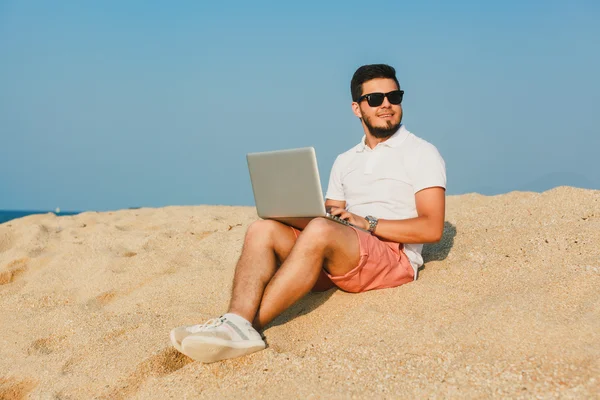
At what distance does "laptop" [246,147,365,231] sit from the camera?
112 inches

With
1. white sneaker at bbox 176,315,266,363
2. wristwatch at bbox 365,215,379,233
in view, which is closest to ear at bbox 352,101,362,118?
wristwatch at bbox 365,215,379,233

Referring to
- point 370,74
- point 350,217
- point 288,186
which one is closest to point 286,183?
point 288,186

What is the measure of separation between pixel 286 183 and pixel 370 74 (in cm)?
104

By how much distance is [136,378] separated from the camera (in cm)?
284

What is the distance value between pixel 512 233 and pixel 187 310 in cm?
249

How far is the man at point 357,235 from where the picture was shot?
2.79 meters

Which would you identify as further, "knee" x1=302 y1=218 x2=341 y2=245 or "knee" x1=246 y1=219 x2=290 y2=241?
"knee" x1=246 y1=219 x2=290 y2=241

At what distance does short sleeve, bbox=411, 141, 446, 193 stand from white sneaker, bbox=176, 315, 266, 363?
4.06ft

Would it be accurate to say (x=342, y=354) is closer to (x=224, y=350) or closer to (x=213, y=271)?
(x=224, y=350)

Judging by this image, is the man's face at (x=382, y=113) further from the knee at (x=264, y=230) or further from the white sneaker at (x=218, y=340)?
the white sneaker at (x=218, y=340)

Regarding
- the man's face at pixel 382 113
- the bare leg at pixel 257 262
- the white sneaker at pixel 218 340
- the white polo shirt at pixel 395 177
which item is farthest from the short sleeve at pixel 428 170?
the white sneaker at pixel 218 340

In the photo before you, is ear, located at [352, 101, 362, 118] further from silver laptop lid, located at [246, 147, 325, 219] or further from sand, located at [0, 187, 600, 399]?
sand, located at [0, 187, 600, 399]

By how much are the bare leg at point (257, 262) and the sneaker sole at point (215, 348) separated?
0.60ft

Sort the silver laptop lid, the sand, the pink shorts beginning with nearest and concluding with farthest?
the sand, the silver laptop lid, the pink shorts
